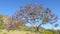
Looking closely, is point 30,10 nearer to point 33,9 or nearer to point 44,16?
point 33,9

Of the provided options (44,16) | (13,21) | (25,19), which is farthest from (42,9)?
(13,21)

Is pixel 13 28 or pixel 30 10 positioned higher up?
pixel 30 10

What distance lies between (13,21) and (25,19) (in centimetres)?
259

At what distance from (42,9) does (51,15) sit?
223 centimetres

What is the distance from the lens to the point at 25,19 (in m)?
36.4

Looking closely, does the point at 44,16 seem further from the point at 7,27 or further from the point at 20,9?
the point at 7,27

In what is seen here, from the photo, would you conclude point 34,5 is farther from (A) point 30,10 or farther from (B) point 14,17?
(B) point 14,17

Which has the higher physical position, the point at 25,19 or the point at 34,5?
the point at 34,5

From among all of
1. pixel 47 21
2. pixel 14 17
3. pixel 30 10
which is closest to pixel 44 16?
pixel 47 21

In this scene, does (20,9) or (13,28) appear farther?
(13,28)

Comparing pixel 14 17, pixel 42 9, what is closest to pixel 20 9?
pixel 14 17

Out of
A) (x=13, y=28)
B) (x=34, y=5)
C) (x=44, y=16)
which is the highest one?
(x=34, y=5)

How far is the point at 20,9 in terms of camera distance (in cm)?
3644

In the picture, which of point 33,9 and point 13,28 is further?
point 13,28
